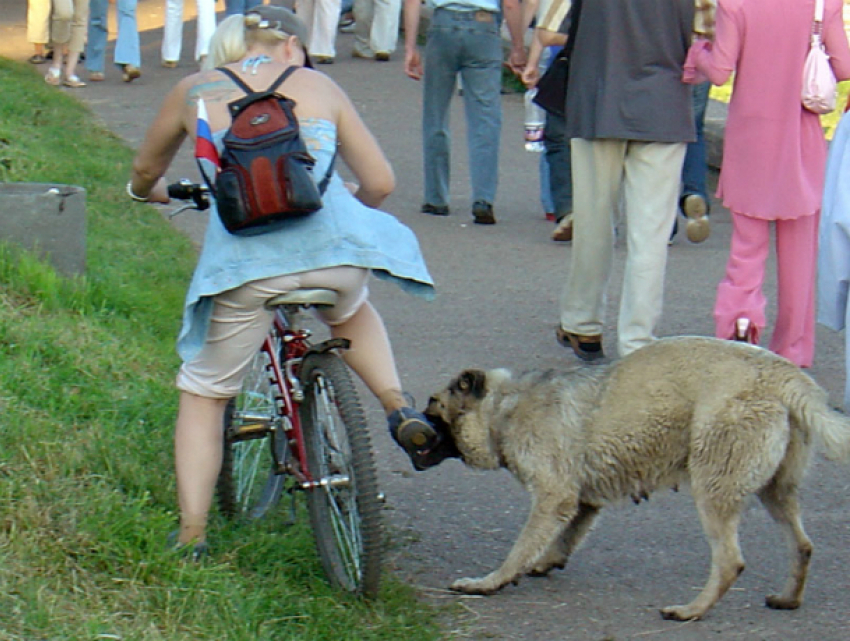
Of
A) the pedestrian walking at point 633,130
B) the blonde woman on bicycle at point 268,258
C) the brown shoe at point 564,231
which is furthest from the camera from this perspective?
the brown shoe at point 564,231

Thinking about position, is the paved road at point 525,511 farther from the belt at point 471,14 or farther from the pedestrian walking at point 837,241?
the belt at point 471,14

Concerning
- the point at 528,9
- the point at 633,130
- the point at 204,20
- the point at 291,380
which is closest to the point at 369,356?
the point at 291,380

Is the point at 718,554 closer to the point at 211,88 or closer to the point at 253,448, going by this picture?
the point at 253,448

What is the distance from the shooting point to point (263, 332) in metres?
3.94

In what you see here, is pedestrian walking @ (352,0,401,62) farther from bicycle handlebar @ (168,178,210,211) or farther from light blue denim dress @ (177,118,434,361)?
light blue denim dress @ (177,118,434,361)

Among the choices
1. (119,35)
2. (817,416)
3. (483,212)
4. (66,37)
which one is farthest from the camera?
(119,35)

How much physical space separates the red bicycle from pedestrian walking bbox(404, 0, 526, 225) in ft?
16.4

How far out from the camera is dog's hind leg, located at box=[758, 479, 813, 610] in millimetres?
4168

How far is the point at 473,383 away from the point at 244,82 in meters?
1.17

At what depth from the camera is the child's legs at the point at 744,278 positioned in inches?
254

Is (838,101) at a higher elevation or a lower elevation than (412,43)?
lower

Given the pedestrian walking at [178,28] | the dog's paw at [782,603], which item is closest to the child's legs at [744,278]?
the dog's paw at [782,603]

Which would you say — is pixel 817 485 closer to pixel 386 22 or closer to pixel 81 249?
pixel 81 249

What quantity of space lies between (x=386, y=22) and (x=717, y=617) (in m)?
12.7
